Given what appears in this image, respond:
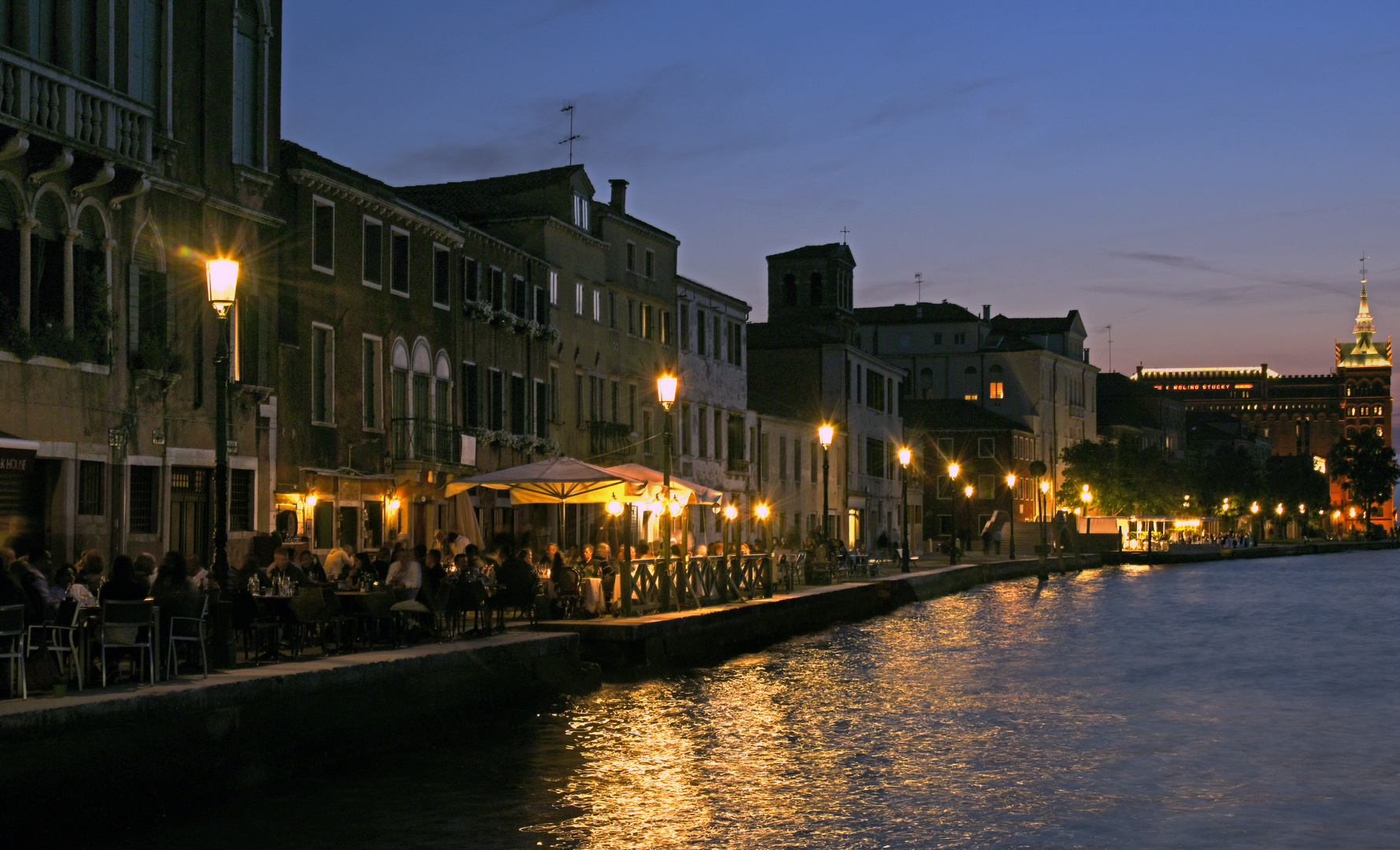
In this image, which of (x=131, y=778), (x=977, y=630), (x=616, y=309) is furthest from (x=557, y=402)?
(x=131, y=778)

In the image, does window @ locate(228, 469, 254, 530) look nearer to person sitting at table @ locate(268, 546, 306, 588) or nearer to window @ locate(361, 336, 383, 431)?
window @ locate(361, 336, 383, 431)

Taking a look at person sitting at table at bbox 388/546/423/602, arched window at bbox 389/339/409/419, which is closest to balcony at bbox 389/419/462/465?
arched window at bbox 389/339/409/419

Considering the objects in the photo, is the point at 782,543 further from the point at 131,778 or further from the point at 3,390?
the point at 131,778

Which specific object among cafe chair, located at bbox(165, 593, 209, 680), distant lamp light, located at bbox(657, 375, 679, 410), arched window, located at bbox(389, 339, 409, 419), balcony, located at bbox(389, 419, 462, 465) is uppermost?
arched window, located at bbox(389, 339, 409, 419)

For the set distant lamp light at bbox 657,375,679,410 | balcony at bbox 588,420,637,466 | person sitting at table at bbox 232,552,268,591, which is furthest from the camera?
balcony at bbox 588,420,637,466

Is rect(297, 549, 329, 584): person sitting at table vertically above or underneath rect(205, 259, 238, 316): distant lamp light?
underneath

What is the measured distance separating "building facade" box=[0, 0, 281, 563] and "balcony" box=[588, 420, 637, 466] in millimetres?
17266

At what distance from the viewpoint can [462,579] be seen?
21828mm

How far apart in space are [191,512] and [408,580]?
5.96m

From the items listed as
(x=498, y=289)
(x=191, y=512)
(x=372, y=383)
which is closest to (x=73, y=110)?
(x=191, y=512)

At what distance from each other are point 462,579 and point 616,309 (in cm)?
2520

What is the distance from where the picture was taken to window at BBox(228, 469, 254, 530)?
85.8ft

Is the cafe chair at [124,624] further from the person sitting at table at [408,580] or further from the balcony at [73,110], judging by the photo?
the balcony at [73,110]

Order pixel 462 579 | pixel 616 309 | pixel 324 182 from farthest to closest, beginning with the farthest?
pixel 616 309 < pixel 324 182 < pixel 462 579
